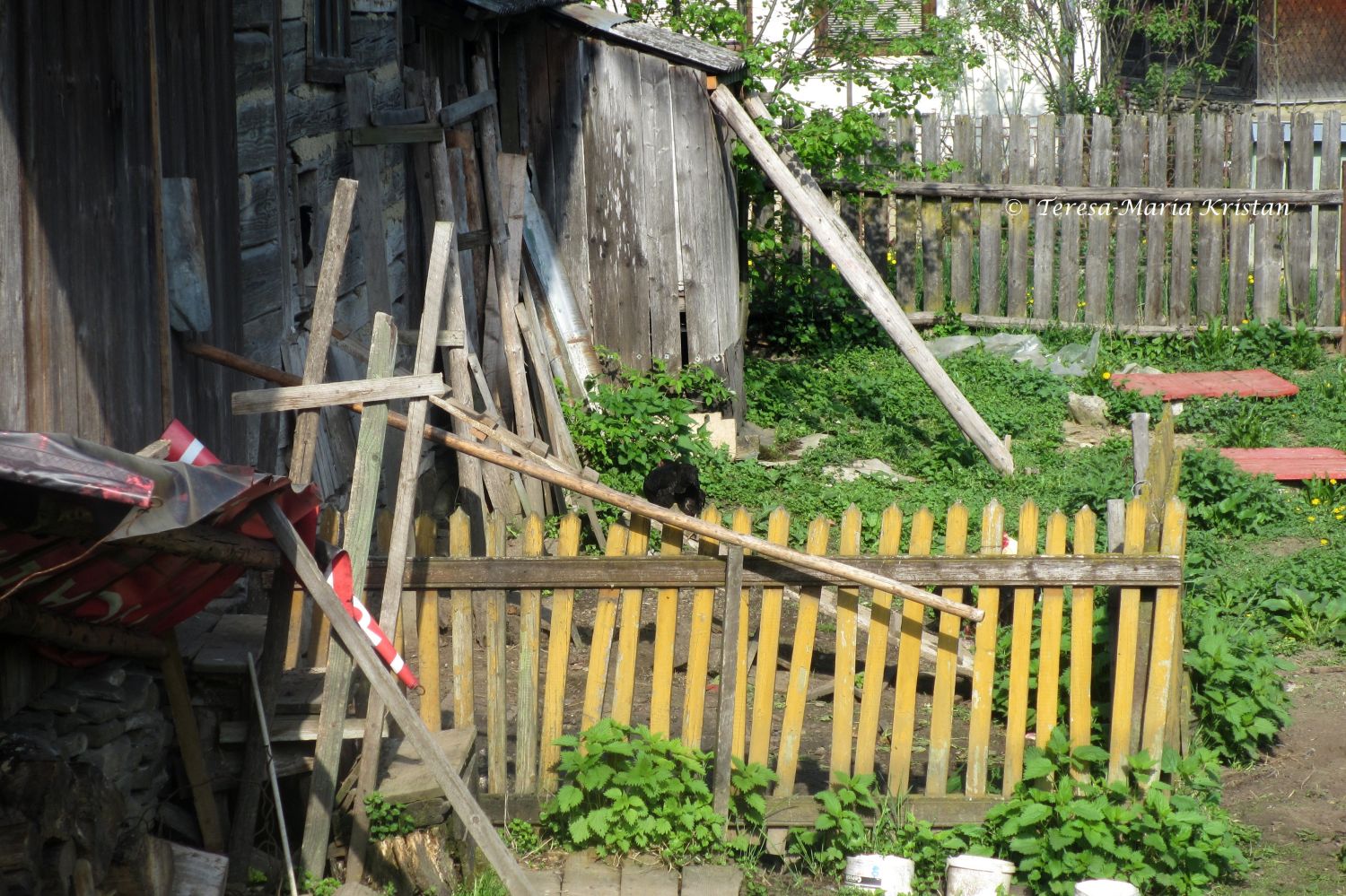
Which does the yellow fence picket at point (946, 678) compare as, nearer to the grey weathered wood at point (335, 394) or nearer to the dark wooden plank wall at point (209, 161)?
the grey weathered wood at point (335, 394)

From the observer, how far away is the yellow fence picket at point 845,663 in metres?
4.85

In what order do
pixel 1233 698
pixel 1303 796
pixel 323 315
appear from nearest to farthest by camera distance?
pixel 323 315 < pixel 1303 796 < pixel 1233 698

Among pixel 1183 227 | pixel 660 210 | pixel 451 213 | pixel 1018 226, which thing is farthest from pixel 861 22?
pixel 451 213

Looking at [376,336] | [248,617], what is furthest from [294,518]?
[248,617]

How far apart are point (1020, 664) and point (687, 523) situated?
125 centimetres

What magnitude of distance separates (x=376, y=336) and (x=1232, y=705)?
340cm

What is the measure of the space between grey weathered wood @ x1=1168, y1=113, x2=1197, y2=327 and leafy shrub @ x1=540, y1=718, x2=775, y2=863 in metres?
9.15

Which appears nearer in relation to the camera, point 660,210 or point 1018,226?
point 660,210

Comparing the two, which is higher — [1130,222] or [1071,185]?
[1071,185]

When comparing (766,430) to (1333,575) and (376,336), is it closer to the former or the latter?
(1333,575)

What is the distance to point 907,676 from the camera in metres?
4.88

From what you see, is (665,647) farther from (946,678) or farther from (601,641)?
(946,678)

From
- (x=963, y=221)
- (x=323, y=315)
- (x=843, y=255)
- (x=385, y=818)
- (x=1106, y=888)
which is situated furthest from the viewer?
(x=963, y=221)

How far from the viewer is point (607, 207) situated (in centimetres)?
976
